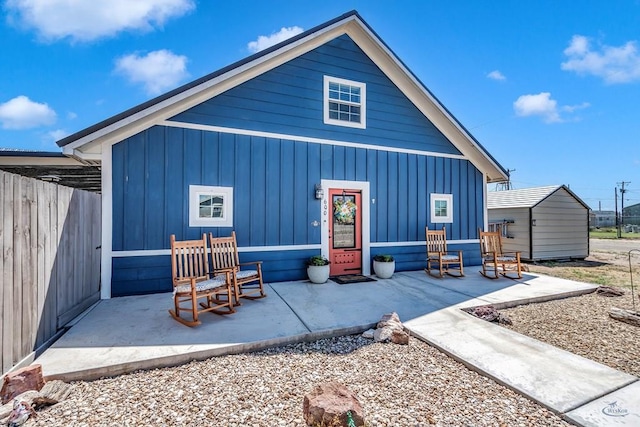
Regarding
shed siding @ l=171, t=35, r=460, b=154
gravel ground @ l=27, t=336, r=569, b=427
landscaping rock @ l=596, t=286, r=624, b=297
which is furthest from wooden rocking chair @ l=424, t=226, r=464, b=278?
gravel ground @ l=27, t=336, r=569, b=427

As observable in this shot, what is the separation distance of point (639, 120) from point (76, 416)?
2378 centimetres

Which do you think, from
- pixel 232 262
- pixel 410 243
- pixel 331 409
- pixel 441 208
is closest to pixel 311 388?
pixel 331 409

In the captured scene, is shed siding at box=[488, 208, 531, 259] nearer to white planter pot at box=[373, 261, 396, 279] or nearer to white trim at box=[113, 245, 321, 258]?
white planter pot at box=[373, 261, 396, 279]

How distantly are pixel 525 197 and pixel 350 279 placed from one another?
29.9ft

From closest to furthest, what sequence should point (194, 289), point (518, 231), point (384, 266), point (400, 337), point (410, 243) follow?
1. point (400, 337)
2. point (194, 289)
3. point (384, 266)
4. point (410, 243)
5. point (518, 231)

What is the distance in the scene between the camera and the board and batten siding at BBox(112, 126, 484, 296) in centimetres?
489

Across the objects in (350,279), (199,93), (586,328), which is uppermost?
(199,93)

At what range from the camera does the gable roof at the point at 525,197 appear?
10430 millimetres

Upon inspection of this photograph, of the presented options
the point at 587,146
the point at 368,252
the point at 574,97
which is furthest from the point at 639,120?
the point at 368,252

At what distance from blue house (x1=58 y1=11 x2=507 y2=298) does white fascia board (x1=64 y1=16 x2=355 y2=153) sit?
0.07 ft

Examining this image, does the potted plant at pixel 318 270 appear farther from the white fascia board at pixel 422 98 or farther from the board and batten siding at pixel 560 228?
the board and batten siding at pixel 560 228

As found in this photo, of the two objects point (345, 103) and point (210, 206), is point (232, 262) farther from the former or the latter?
point (345, 103)

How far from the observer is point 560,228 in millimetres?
10719

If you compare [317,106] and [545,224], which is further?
[545,224]
